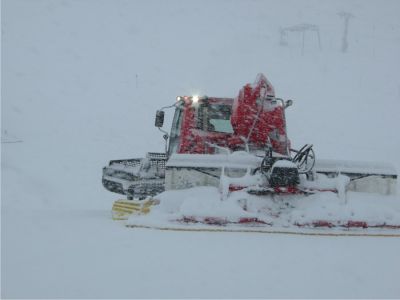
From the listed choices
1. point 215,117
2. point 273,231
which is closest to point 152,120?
point 215,117

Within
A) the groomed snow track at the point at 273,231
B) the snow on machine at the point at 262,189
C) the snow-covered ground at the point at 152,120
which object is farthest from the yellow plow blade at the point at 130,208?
the groomed snow track at the point at 273,231

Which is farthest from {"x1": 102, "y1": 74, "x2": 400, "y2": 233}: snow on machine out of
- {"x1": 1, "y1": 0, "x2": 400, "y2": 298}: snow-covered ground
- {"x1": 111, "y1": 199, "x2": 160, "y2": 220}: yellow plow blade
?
{"x1": 1, "y1": 0, "x2": 400, "y2": 298}: snow-covered ground

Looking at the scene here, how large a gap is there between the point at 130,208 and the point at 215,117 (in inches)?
95.1

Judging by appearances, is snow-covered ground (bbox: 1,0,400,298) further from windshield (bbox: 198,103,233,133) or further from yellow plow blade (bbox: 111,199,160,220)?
windshield (bbox: 198,103,233,133)

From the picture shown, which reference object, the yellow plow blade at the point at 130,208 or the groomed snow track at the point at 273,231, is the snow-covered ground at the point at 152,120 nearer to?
the groomed snow track at the point at 273,231

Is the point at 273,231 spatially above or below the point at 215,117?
below

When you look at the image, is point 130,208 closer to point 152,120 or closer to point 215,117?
point 215,117

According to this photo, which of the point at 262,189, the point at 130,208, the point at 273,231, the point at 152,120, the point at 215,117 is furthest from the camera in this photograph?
the point at 152,120

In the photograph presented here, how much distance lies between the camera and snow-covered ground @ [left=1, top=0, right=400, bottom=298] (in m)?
3.92

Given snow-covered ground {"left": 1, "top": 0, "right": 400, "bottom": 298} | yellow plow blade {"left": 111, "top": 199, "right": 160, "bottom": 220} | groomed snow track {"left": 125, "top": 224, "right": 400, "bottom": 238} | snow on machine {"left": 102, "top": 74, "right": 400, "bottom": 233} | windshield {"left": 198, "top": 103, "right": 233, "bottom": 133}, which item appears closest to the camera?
snow-covered ground {"left": 1, "top": 0, "right": 400, "bottom": 298}

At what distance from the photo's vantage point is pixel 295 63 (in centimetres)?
3369

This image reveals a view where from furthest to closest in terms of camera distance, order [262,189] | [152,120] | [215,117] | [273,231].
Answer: [152,120], [215,117], [262,189], [273,231]

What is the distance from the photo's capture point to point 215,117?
26.2 feet

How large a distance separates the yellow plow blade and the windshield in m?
1.98
